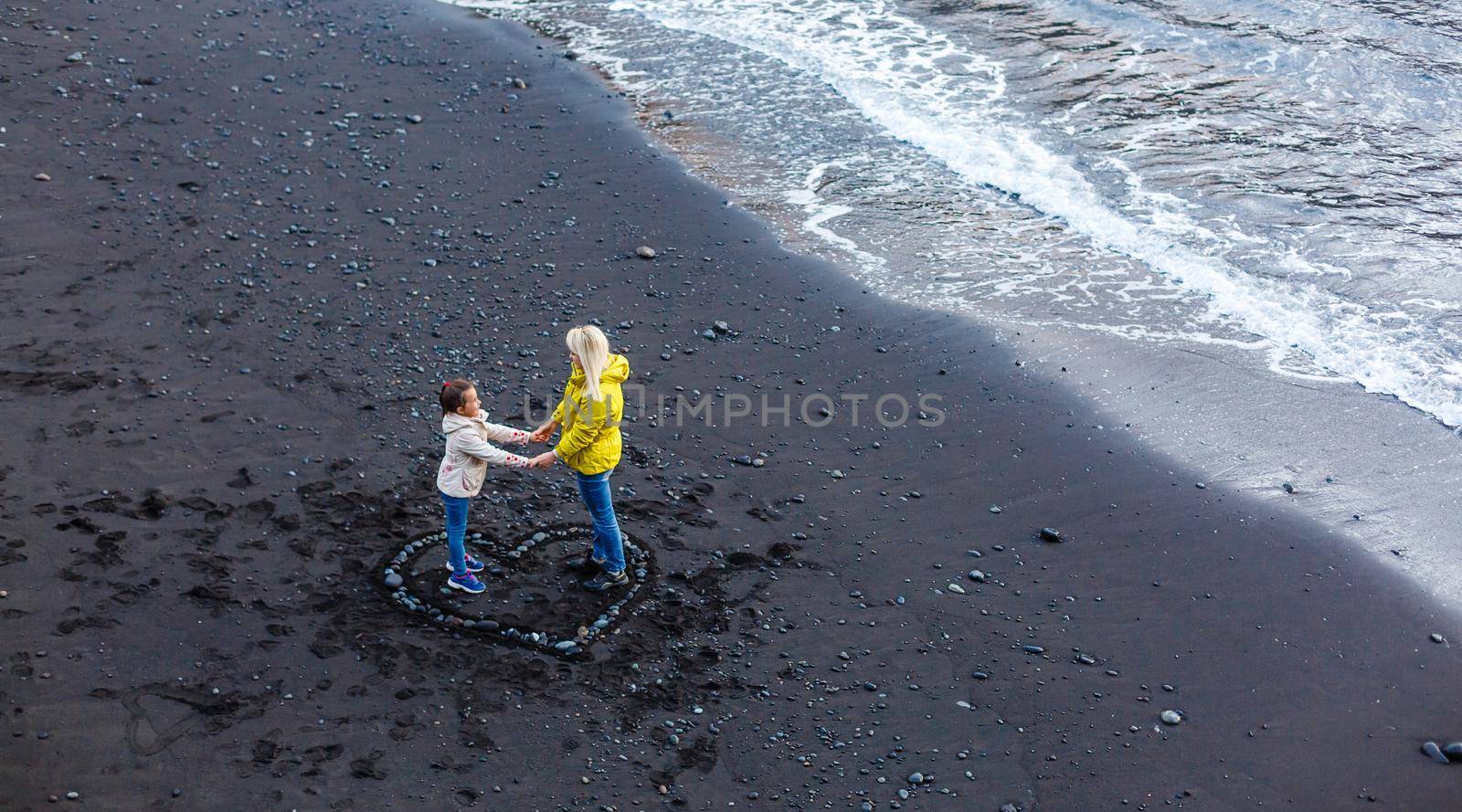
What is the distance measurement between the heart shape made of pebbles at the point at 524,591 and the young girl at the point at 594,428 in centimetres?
23

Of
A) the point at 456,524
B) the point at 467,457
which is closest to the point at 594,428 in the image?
the point at 467,457

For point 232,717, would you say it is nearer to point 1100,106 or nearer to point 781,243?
point 781,243

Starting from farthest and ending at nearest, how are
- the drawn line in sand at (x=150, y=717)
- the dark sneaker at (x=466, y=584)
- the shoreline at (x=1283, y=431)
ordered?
the shoreline at (x=1283, y=431), the dark sneaker at (x=466, y=584), the drawn line in sand at (x=150, y=717)

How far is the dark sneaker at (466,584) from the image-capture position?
775 cm

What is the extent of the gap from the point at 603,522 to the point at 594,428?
2.63 ft

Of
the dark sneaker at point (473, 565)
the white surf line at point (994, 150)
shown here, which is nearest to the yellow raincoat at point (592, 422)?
the dark sneaker at point (473, 565)

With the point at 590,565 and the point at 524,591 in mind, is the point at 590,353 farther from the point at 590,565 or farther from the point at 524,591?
the point at 524,591

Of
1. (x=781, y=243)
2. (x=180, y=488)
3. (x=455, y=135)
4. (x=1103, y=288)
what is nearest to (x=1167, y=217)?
(x=1103, y=288)

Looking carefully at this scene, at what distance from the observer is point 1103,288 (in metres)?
12.8

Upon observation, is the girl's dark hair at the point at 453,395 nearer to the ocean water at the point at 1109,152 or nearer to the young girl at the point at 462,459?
the young girl at the point at 462,459

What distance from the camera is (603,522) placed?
7770 millimetres

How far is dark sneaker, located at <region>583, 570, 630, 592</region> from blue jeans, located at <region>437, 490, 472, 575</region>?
36.4 inches

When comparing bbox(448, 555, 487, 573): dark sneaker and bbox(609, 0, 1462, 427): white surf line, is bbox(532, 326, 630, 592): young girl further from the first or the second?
bbox(609, 0, 1462, 427): white surf line

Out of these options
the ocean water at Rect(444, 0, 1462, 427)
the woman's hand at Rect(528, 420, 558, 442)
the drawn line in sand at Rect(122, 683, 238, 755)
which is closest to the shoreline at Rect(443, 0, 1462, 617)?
the ocean water at Rect(444, 0, 1462, 427)
